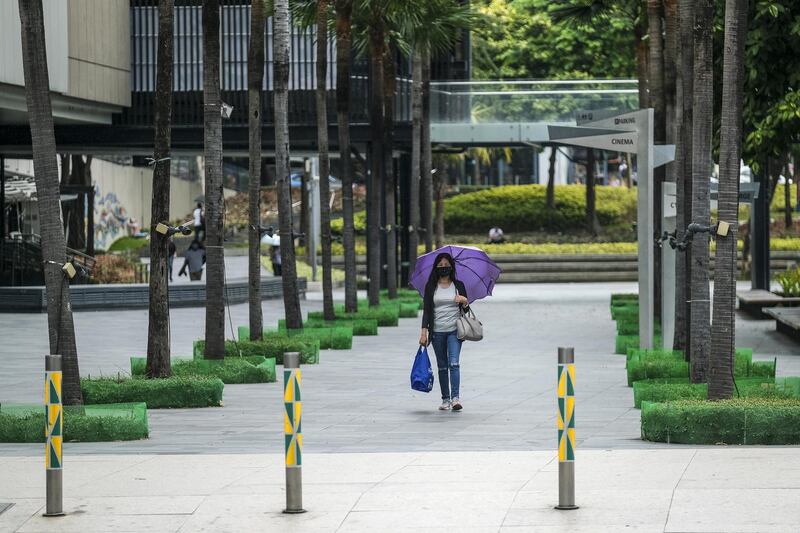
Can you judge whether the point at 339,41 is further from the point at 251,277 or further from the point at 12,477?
the point at 12,477

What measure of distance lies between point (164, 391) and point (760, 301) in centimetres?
1752

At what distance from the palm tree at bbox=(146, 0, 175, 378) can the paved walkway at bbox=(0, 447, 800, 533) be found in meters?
3.85

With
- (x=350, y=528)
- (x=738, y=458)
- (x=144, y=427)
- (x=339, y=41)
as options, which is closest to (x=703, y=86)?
(x=738, y=458)

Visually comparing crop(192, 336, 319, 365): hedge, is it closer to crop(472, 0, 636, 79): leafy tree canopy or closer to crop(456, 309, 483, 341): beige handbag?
crop(456, 309, 483, 341): beige handbag

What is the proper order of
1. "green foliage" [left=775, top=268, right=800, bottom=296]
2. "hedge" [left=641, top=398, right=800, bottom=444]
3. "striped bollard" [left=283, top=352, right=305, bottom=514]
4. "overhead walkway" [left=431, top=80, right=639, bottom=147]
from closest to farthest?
"striped bollard" [left=283, top=352, right=305, bottom=514] < "hedge" [left=641, top=398, right=800, bottom=444] < "green foliage" [left=775, top=268, right=800, bottom=296] < "overhead walkway" [left=431, top=80, right=639, bottom=147]

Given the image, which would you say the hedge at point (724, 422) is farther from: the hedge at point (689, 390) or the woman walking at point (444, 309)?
the woman walking at point (444, 309)

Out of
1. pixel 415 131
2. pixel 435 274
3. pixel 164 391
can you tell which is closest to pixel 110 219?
pixel 415 131

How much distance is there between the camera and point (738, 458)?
10.9 metres

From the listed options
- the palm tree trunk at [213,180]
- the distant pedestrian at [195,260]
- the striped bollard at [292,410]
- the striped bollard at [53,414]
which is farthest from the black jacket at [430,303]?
the distant pedestrian at [195,260]

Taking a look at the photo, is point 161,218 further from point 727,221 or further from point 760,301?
point 760,301

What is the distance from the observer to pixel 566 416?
895 cm

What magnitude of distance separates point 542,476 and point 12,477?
11.8ft

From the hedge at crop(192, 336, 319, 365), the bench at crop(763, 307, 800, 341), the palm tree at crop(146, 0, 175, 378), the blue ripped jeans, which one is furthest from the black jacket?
the bench at crop(763, 307, 800, 341)

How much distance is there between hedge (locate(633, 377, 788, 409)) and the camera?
1335 centimetres
